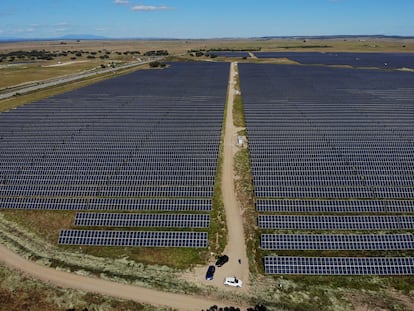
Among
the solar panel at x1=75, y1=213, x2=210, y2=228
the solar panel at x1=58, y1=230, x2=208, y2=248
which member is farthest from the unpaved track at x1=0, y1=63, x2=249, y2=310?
the solar panel at x1=75, y1=213, x2=210, y2=228

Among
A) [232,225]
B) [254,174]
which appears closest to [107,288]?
[232,225]

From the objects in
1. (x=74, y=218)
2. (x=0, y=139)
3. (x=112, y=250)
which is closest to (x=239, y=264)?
(x=112, y=250)

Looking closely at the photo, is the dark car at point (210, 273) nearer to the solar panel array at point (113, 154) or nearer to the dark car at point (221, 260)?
the dark car at point (221, 260)

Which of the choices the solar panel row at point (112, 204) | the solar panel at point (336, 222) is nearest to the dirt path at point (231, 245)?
the solar panel at point (336, 222)

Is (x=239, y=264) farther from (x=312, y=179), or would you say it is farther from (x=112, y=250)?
(x=312, y=179)

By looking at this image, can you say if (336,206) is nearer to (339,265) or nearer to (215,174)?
(339,265)

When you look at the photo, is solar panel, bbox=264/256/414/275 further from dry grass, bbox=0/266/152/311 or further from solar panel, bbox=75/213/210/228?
dry grass, bbox=0/266/152/311

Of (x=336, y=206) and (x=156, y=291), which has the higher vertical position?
(x=336, y=206)

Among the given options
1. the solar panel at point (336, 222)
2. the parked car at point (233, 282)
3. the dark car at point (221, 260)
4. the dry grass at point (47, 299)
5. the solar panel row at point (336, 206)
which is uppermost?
the solar panel row at point (336, 206)
